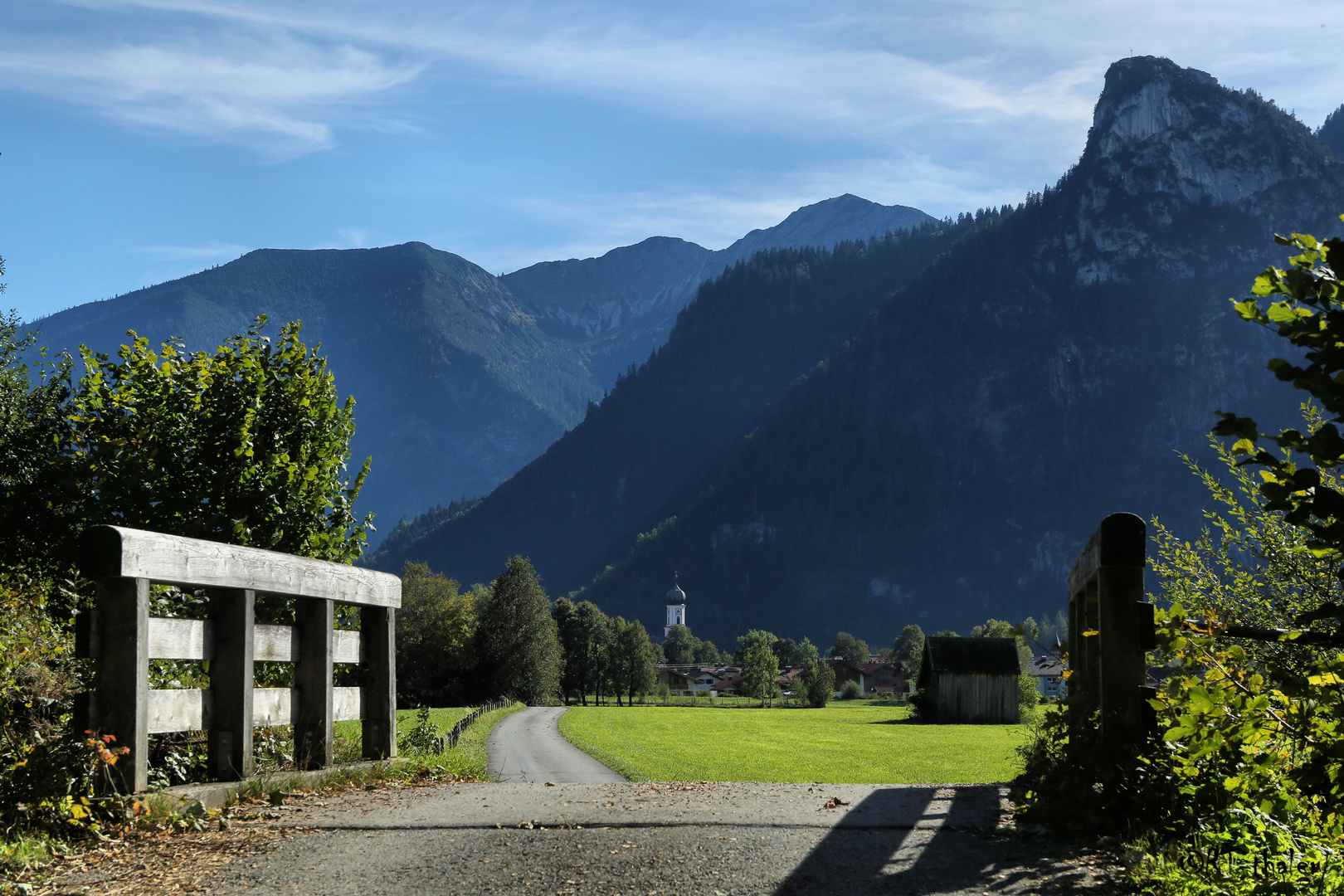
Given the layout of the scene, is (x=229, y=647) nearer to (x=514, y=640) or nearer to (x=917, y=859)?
(x=917, y=859)

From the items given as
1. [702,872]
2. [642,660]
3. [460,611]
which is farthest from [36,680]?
[642,660]

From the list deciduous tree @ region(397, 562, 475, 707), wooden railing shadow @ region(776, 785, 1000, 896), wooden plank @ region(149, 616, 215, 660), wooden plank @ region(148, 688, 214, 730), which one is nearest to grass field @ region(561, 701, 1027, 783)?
wooden railing shadow @ region(776, 785, 1000, 896)

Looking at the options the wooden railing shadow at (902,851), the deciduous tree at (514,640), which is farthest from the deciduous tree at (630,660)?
the wooden railing shadow at (902,851)

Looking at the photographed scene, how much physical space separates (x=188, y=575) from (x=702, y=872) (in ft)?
12.9

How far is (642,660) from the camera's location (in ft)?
360

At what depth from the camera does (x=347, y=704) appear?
964 centimetres

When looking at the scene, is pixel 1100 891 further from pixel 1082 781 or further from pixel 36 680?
pixel 36 680

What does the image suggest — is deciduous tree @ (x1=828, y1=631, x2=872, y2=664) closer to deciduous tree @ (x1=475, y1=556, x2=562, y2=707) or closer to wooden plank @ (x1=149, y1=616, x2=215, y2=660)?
deciduous tree @ (x1=475, y1=556, x2=562, y2=707)

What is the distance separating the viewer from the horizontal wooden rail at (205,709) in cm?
714

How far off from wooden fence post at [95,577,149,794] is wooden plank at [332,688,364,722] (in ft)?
8.27

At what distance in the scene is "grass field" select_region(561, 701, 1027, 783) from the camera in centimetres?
2405

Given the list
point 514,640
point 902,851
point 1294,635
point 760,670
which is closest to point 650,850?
point 902,851

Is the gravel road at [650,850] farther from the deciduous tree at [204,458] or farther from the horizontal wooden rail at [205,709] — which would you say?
the deciduous tree at [204,458]

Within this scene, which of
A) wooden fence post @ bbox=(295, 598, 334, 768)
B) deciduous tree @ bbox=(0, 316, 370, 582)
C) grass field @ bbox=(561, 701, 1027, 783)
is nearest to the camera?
wooden fence post @ bbox=(295, 598, 334, 768)
